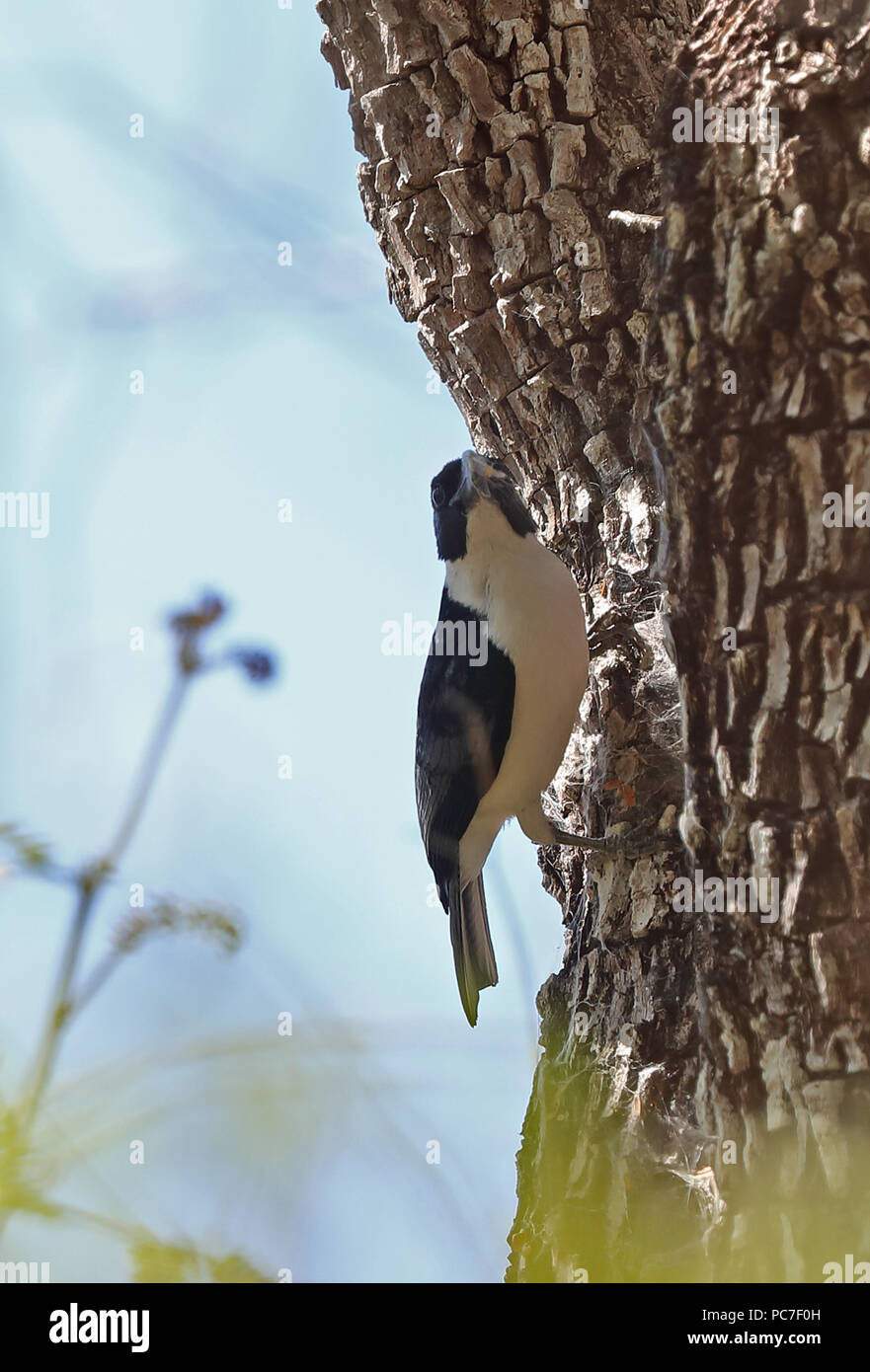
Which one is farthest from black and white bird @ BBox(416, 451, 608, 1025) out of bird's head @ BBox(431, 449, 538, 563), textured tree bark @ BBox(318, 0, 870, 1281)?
textured tree bark @ BBox(318, 0, 870, 1281)

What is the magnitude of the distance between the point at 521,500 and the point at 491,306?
0.52m

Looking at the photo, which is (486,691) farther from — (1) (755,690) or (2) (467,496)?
(1) (755,690)

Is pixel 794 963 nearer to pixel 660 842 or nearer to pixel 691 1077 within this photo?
pixel 691 1077

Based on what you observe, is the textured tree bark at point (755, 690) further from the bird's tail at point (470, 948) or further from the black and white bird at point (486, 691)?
the black and white bird at point (486, 691)

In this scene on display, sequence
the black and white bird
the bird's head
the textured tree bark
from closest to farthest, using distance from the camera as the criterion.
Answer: the textured tree bark < the black and white bird < the bird's head

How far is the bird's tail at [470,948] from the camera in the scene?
3354 millimetres

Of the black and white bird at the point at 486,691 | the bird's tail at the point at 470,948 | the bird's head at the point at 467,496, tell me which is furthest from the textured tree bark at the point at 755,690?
the bird's head at the point at 467,496

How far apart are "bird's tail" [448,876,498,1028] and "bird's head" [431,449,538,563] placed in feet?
3.18

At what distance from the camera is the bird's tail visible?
335 centimetres

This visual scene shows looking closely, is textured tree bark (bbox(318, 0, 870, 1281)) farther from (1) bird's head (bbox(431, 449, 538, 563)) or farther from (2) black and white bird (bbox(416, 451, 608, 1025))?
(1) bird's head (bbox(431, 449, 538, 563))

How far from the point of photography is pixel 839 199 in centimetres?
189

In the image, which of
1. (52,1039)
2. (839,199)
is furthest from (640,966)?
(52,1039)

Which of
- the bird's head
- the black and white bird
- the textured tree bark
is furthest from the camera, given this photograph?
the bird's head

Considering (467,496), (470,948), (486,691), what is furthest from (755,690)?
(470,948)
